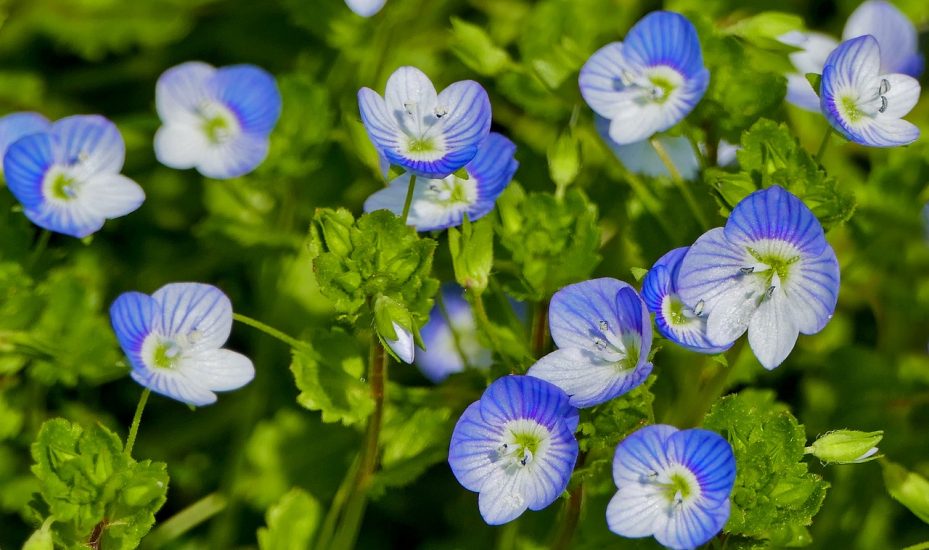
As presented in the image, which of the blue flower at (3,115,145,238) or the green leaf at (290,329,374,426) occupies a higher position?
the blue flower at (3,115,145,238)

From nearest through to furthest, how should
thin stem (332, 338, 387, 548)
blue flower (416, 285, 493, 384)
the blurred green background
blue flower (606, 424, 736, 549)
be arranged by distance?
blue flower (606, 424, 736, 549)
thin stem (332, 338, 387, 548)
the blurred green background
blue flower (416, 285, 493, 384)

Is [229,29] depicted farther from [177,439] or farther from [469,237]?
[469,237]

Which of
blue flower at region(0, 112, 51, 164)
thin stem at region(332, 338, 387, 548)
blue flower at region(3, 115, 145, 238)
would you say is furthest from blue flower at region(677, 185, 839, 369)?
blue flower at region(0, 112, 51, 164)

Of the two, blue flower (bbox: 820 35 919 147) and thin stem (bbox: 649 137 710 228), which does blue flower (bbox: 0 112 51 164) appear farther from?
blue flower (bbox: 820 35 919 147)

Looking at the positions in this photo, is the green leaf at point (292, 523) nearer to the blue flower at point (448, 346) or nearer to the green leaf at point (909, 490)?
the blue flower at point (448, 346)

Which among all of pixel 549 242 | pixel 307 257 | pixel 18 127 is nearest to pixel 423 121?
pixel 549 242

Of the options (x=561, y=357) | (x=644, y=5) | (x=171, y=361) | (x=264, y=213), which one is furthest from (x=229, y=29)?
(x=561, y=357)

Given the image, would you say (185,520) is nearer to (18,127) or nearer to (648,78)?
(18,127)

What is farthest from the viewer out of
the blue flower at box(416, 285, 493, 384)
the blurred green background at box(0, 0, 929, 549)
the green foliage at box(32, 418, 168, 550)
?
the blue flower at box(416, 285, 493, 384)
